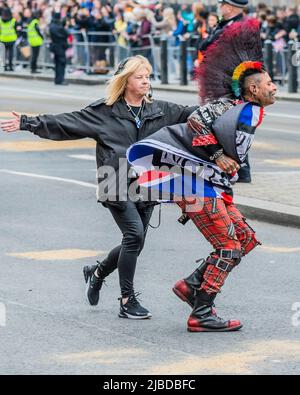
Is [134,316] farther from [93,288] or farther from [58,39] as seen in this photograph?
[58,39]

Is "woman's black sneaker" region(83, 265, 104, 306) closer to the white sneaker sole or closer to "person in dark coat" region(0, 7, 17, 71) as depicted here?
the white sneaker sole

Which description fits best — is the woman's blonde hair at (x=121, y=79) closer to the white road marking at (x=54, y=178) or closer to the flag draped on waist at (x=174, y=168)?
the flag draped on waist at (x=174, y=168)

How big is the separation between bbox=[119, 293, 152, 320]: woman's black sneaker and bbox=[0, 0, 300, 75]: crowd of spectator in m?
20.0

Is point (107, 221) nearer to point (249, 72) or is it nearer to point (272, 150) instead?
point (249, 72)

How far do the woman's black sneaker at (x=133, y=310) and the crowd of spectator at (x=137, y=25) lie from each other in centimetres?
1996

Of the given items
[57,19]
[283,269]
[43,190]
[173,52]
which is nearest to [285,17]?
[173,52]

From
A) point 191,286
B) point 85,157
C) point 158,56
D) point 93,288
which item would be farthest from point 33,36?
point 191,286

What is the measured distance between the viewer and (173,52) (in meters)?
31.2

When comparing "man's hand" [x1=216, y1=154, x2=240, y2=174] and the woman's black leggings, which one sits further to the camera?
the woman's black leggings

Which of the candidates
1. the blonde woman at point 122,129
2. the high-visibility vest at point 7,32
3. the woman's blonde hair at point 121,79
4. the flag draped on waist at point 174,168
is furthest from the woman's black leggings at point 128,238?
the high-visibility vest at point 7,32

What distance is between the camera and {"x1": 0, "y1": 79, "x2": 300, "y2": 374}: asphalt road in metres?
7.18

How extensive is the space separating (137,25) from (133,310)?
2405 centimetres

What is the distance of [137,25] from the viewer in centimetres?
3184

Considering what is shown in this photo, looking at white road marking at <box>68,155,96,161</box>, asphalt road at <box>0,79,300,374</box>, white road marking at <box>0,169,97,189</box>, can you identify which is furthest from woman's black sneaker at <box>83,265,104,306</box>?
white road marking at <box>68,155,96,161</box>
